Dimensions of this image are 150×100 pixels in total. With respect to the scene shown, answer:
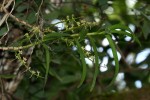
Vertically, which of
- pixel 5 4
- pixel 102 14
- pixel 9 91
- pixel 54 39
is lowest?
pixel 9 91

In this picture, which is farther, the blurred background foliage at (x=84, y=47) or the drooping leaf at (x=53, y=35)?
the blurred background foliage at (x=84, y=47)

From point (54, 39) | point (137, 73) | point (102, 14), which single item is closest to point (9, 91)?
point (102, 14)

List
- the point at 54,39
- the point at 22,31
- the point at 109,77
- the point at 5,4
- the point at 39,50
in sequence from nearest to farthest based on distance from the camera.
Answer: the point at 54,39, the point at 5,4, the point at 39,50, the point at 22,31, the point at 109,77

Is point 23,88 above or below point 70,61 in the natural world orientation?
below

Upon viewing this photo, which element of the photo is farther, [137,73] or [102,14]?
[137,73]

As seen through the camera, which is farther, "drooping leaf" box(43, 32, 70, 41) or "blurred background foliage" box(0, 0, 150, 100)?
"blurred background foliage" box(0, 0, 150, 100)

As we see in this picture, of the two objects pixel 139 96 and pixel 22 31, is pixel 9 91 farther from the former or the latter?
pixel 139 96

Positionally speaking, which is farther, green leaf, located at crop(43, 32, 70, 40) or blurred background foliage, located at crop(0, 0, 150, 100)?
blurred background foliage, located at crop(0, 0, 150, 100)

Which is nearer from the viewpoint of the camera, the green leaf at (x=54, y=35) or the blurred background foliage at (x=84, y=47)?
the green leaf at (x=54, y=35)
